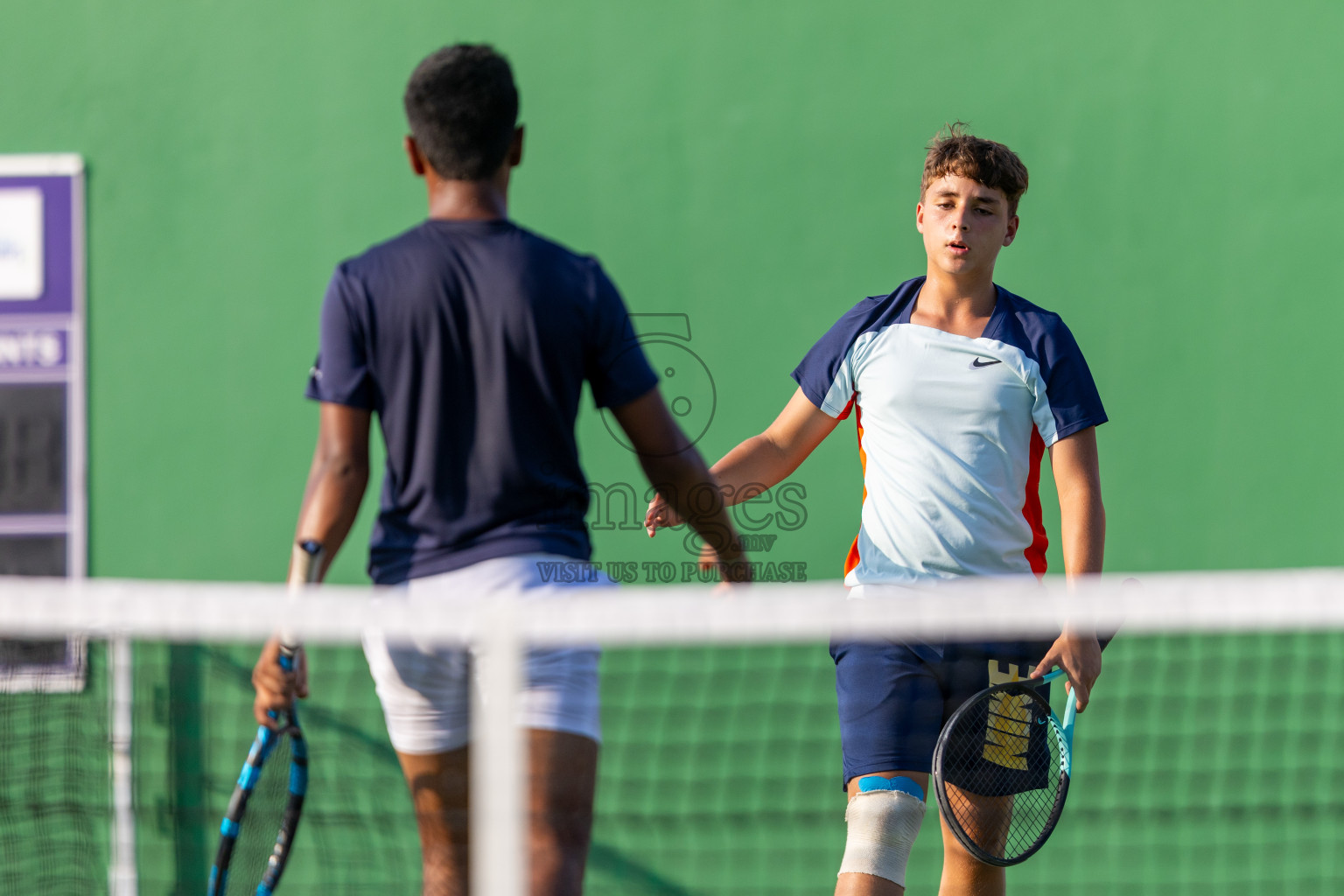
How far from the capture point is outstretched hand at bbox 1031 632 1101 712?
244 cm

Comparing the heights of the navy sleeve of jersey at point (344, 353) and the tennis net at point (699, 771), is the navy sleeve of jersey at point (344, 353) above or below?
above

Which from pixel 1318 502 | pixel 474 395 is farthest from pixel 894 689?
pixel 1318 502

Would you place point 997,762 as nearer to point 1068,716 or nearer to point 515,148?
point 1068,716

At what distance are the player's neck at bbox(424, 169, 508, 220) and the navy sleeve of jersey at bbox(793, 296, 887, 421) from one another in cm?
93

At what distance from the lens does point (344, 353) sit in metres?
2.03

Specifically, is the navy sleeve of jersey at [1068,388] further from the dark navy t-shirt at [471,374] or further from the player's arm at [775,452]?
the dark navy t-shirt at [471,374]

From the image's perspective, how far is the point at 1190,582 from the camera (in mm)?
2029

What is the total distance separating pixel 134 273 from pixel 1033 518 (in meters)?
2.71

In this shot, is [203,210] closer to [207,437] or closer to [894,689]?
[207,437]

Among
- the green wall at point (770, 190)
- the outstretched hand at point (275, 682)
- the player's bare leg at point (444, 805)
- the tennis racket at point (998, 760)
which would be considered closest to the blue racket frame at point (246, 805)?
the outstretched hand at point (275, 682)

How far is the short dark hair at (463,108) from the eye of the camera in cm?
206

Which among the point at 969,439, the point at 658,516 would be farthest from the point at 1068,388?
the point at 658,516

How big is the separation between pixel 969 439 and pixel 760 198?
4.85 ft

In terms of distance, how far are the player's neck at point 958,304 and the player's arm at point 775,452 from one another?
0.31m
